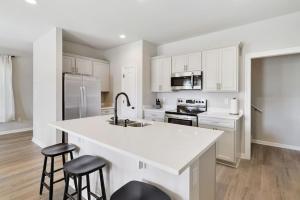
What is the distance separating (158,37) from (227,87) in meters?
2.00

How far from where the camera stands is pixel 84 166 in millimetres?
1634

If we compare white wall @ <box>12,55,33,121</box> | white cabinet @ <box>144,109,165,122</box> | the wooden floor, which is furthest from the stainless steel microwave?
white wall @ <box>12,55,33,121</box>

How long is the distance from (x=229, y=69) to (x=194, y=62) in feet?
2.51

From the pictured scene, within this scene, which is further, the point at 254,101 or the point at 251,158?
the point at 254,101

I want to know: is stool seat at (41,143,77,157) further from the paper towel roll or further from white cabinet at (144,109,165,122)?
the paper towel roll

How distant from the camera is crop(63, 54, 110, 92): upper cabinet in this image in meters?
4.08

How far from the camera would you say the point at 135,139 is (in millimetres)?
1481

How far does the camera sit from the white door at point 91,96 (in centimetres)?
388

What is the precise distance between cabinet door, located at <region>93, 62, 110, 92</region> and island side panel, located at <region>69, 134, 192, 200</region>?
278 cm

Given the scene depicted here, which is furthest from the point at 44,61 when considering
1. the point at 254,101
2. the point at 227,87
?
the point at 254,101

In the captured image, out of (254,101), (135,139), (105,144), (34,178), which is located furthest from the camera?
(254,101)

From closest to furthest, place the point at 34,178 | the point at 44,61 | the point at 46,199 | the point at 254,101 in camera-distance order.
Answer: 1. the point at 46,199
2. the point at 34,178
3. the point at 44,61
4. the point at 254,101

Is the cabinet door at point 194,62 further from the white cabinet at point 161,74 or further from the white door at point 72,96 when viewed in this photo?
the white door at point 72,96

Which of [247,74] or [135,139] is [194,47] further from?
[135,139]
